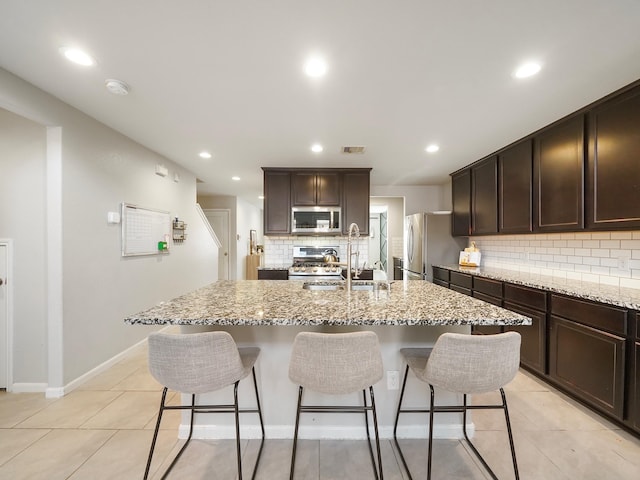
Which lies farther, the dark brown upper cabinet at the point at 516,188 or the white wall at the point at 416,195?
the white wall at the point at 416,195

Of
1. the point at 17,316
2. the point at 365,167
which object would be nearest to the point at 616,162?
the point at 365,167

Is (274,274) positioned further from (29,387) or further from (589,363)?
(589,363)

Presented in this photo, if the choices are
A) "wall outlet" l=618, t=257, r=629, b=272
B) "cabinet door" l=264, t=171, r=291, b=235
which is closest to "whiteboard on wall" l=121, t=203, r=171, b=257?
"cabinet door" l=264, t=171, r=291, b=235

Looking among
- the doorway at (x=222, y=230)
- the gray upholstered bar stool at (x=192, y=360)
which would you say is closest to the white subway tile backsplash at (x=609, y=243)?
the gray upholstered bar stool at (x=192, y=360)

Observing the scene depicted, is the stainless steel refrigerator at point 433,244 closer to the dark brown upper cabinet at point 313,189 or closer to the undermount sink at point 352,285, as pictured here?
the dark brown upper cabinet at point 313,189

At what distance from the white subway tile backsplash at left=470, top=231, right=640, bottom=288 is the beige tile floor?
1146 millimetres

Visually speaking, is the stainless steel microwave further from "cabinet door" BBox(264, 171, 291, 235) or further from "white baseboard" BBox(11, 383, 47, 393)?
"white baseboard" BBox(11, 383, 47, 393)

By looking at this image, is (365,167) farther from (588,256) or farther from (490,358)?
(490,358)

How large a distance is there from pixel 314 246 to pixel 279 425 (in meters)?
3.13

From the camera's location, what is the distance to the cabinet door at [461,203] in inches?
159

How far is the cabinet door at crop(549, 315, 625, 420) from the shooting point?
1.83m

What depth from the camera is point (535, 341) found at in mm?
2492

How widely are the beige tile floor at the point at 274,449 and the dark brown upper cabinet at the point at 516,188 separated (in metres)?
1.75

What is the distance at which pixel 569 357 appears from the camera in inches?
85.7
